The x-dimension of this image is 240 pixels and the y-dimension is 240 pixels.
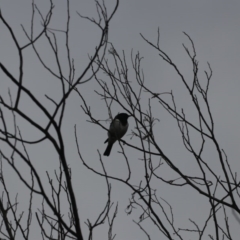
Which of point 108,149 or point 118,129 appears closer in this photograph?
point 118,129

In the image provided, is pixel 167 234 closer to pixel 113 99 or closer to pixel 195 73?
pixel 195 73

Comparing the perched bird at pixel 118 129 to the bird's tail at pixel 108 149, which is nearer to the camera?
the perched bird at pixel 118 129

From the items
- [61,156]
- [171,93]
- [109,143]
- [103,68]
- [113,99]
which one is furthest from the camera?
[109,143]

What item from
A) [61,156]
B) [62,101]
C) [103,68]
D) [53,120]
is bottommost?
[61,156]

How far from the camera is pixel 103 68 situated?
4.70 m

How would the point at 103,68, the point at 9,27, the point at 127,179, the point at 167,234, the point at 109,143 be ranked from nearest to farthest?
the point at 9,27, the point at 167,234, the point at 127,179, the point at 103,68, the point at 109,143

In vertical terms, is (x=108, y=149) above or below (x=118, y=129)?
above

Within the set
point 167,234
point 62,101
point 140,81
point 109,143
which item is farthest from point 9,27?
point 109,143

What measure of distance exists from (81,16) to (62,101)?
241 cm

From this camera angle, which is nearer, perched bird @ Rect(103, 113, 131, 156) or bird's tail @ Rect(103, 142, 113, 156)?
perched bird @ Rect(103, 113, 131, 156)

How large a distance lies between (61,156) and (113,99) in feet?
8.36

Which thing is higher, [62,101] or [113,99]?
[113,99]

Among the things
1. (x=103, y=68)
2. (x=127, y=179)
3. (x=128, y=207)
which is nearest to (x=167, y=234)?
(x=127, y=179)

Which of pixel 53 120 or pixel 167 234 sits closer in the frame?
pixel 53 120
